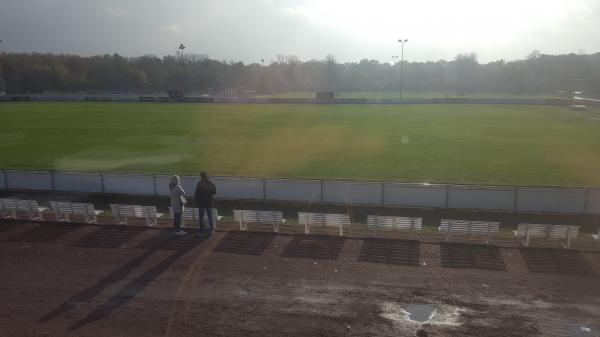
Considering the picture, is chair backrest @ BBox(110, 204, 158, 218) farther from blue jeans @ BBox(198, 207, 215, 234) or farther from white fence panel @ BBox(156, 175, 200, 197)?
white fence panel @ BBox(156, 175, 200, 197)

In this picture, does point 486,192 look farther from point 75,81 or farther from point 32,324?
point 75,81

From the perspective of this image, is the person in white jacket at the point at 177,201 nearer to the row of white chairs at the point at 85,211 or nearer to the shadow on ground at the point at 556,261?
the row of white chairs at the point at 85,211

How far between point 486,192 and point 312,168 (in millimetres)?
9655

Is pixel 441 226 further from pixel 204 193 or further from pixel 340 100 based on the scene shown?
pixel 340 100

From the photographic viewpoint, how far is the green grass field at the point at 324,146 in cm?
2348

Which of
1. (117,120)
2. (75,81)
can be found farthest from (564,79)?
(75,81)

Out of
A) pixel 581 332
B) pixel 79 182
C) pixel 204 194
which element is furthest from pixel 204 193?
pixel 79 182

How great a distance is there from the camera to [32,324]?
330 inches

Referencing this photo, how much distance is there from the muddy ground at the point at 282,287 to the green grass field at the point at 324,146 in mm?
10506

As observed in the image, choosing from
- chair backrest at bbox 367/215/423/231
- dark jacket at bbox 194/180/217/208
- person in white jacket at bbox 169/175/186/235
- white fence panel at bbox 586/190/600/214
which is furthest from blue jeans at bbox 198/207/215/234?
white fence panel at bbox 586/190/600/214

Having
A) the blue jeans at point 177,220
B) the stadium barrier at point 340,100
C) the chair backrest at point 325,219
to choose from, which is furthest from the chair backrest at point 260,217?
the stadium barrier at point 340,100

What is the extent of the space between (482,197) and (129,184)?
500 inches

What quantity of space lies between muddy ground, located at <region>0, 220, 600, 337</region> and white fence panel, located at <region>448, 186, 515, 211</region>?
472 centimetres

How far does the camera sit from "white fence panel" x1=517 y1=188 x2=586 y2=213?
15797mm
